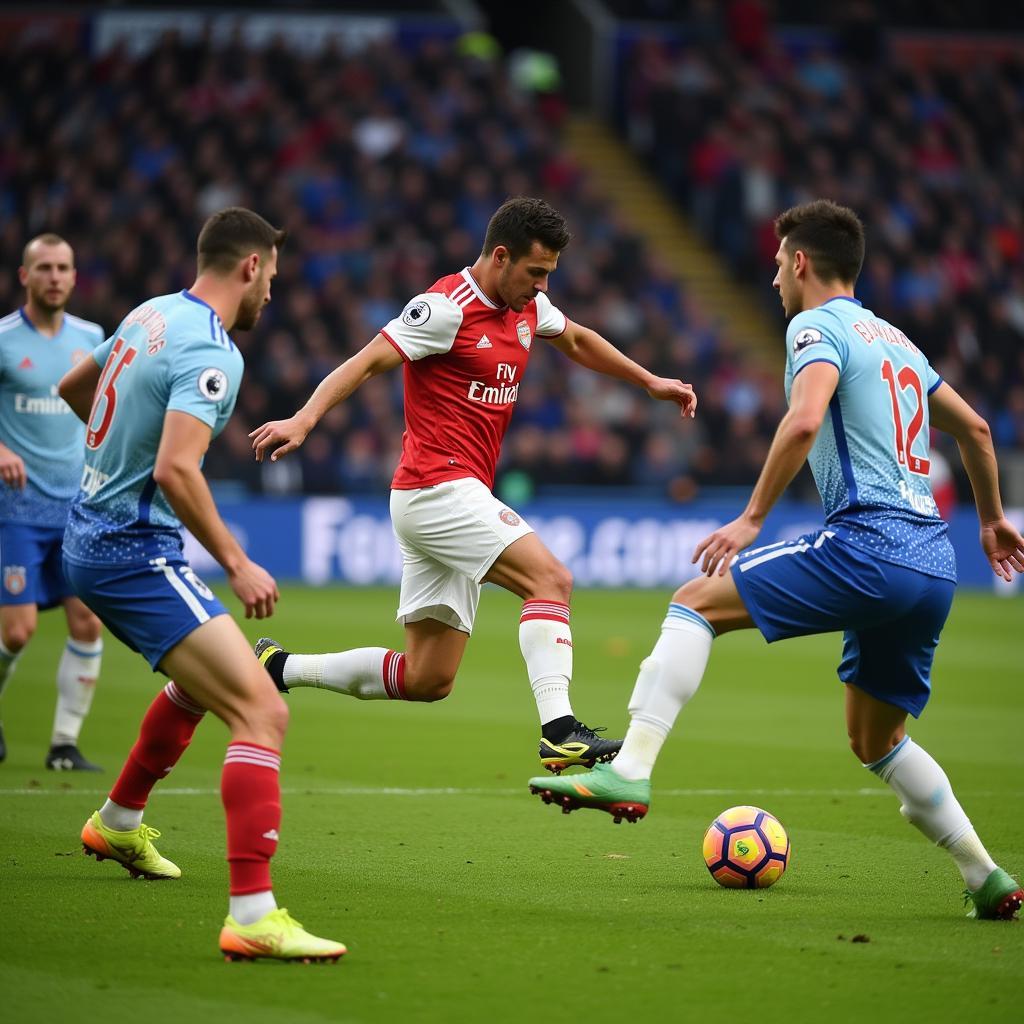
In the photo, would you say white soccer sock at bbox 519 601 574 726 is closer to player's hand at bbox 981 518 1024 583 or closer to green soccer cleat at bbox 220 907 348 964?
player's hand at bbox 981 518 1024 583

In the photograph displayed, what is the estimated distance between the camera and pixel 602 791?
549 cm

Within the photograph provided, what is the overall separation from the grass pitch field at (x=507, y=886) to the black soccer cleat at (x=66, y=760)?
27 centimetres

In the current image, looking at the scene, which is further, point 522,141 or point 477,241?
point 522,141

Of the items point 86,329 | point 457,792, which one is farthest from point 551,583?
point 86,329

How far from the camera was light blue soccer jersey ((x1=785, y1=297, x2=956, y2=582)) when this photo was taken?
5531 millimetres

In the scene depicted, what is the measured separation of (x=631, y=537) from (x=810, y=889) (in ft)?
52.6

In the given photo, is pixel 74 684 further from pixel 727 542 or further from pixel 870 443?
pixel 870 443

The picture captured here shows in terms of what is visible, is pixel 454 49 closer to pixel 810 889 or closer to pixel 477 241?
pixel 477 241

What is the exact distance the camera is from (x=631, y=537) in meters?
22.2

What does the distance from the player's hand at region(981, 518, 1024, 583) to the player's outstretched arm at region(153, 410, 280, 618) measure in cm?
269

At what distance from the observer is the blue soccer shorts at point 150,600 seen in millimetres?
5215

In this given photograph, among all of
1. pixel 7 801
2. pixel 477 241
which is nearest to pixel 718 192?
pixel 477 241

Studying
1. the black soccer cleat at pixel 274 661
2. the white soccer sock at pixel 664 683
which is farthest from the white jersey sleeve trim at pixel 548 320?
the white soccer sock at pixel 664 683

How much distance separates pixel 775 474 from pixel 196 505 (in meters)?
1.77
